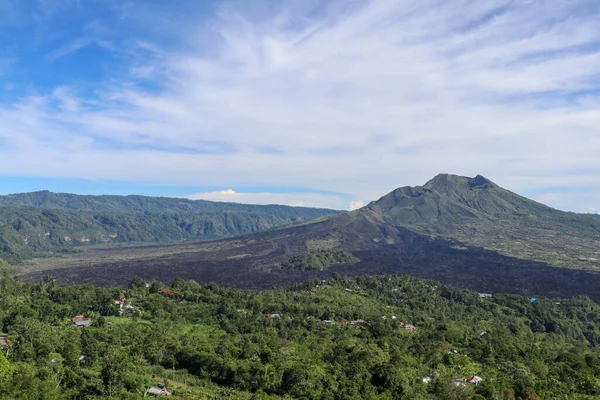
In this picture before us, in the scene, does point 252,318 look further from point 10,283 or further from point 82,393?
point 10,283

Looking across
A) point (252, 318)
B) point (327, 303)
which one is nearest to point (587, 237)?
point (327, 303)

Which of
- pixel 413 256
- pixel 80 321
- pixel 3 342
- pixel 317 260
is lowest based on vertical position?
pixel 80 321

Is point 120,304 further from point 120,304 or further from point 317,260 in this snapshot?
point 317,260

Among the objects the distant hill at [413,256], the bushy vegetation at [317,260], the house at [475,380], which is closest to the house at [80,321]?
the house at [475,380]

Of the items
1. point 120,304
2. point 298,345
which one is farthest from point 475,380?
point 120,304

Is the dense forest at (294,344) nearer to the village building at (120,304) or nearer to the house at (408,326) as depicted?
the village building at (120,304)

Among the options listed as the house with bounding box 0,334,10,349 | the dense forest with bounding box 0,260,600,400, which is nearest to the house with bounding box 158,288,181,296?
the dense forest with bounding box 0,260,600,400

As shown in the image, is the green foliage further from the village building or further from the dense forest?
the village building
